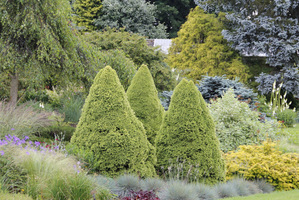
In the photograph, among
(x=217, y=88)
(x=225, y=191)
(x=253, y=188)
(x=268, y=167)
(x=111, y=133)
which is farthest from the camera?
(x=217, y=88)

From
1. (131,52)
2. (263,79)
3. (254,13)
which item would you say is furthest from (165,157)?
(254,13)

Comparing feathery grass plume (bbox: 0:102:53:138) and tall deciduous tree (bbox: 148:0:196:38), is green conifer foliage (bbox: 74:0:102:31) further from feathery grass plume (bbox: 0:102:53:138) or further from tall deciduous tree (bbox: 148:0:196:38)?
feathery grass plume (bbox: 0:102:53:138)

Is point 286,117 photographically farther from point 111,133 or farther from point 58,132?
point 111,133

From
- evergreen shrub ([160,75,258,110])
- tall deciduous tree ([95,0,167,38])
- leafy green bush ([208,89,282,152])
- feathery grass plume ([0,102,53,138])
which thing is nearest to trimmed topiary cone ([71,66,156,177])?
feathery grass plume ([0,102,53,138])

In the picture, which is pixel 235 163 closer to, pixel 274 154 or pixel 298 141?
pixel 274 154

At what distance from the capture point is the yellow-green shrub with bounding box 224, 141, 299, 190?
5.92 m

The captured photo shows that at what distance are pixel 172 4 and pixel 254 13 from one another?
1384 cm

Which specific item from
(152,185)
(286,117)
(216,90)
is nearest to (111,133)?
(152,185)

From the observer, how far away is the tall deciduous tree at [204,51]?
18.4 m

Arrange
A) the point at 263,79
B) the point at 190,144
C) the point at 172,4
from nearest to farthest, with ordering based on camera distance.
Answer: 1. the point at 190,144
2. the point at 263,79
3. the point at 172,4

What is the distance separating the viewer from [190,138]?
17.7 feet

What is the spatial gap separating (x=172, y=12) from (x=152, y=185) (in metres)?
28.1

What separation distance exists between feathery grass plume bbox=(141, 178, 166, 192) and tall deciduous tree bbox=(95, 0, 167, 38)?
23.6 m

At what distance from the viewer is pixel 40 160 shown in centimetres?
444
